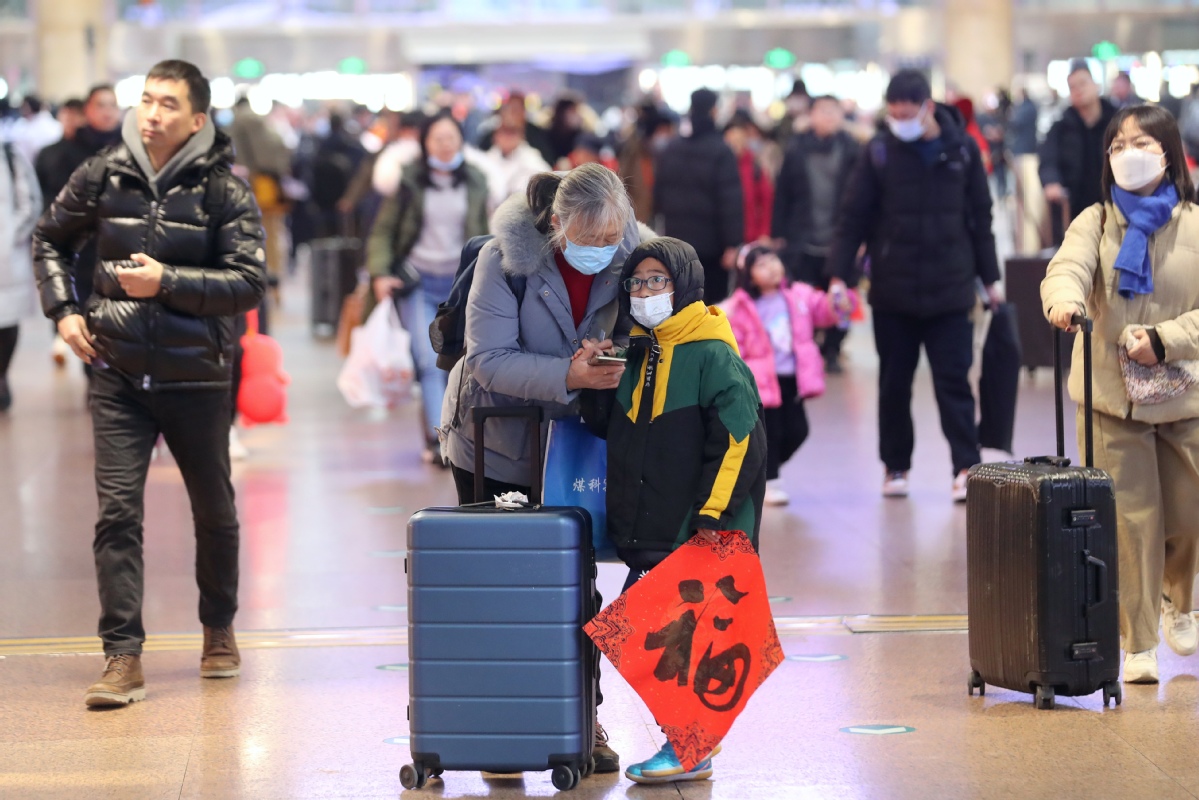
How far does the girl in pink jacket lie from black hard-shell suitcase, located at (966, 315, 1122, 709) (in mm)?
3189

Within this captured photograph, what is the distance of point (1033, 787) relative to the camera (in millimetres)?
4391

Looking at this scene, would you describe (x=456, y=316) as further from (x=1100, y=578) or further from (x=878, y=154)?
(x=878, y=154)

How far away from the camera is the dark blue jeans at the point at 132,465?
5355mm

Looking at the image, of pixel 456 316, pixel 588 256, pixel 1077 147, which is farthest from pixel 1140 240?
pixel 1077 147

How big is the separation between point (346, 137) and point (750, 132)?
261 inches

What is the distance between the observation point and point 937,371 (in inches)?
328

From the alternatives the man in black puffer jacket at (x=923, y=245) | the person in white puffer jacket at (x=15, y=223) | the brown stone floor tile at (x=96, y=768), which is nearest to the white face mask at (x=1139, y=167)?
the man in black puffer jacket at (x=923, y=245)

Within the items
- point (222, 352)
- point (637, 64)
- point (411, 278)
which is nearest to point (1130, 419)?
point (222, 352)

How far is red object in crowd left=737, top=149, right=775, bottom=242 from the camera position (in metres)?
14.2

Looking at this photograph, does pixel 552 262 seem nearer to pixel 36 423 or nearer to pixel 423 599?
pixel 423 599

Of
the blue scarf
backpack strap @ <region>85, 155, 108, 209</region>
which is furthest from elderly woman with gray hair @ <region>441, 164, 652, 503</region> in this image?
the blue scarf

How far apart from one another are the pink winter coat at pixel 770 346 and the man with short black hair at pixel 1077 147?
3.42 metres

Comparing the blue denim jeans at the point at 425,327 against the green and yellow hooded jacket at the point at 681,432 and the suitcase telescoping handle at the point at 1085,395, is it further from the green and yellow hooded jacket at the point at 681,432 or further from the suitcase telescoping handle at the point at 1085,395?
the green and yellow hooded jacket at the point at 681,432

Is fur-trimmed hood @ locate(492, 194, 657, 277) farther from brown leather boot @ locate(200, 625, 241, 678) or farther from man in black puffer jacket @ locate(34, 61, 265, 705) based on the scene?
brown leather boot @ locate(200, 625, 241, 678)
